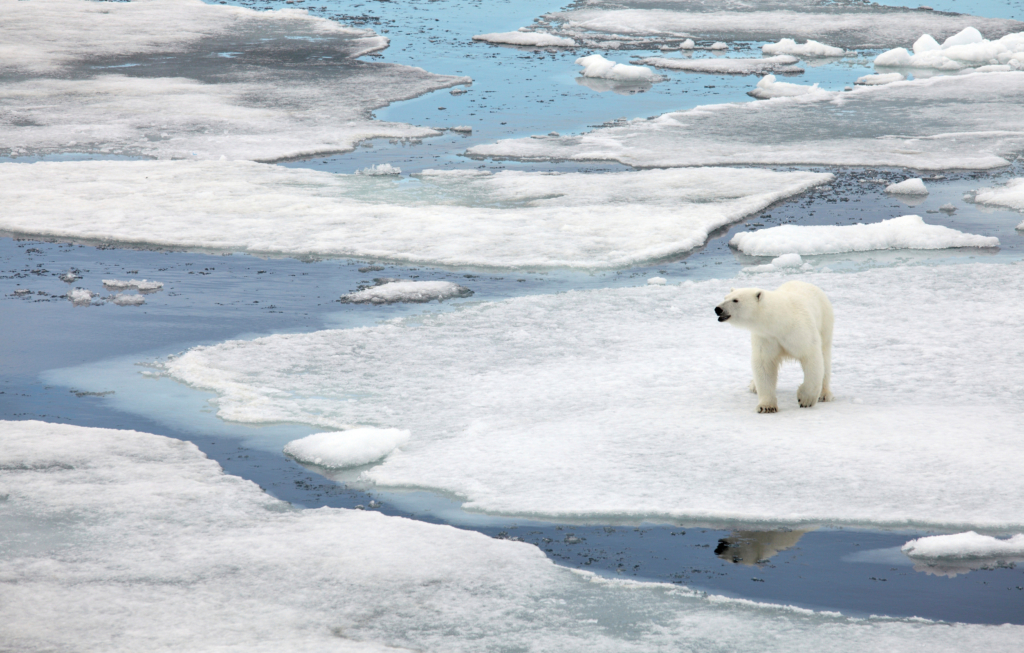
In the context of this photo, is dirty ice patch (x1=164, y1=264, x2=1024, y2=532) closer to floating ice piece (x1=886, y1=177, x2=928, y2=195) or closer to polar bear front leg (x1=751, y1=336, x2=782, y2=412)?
polar bear front leg (x1=751, y1=336, x2=782, y2=412)

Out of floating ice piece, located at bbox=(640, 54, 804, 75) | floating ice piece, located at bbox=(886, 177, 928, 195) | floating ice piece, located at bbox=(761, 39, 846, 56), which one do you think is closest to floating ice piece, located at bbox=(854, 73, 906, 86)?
floating ice piece, located at bbox=(640, 54, 804, 75)

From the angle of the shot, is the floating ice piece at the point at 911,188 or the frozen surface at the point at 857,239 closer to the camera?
the frozen surface at the point at 857,239

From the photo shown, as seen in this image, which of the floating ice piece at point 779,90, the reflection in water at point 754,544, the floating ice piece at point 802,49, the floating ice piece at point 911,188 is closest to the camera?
the reflection in water at point 754,544

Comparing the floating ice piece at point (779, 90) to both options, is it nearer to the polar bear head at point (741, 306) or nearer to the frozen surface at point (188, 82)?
the frozen surface at point (188, 82)

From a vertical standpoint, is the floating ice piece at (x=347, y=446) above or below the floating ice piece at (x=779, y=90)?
below

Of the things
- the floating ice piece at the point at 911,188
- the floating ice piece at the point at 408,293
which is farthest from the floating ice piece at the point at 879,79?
the floating ice piece at the point at 408,293

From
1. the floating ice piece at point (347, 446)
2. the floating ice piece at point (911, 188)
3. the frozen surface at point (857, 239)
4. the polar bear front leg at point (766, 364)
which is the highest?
the floating ice piece at point (911, 188)

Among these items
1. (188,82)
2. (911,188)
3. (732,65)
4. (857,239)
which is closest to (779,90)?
(732,65)
